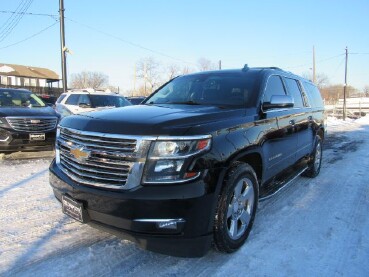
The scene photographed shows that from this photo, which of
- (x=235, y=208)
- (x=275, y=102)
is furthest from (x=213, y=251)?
(x=275, y=102)

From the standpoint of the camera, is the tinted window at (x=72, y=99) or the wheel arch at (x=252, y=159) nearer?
the wheel arch at (x=252, y=159)

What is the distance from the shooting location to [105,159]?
3.13 metres

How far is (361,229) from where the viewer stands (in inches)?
172

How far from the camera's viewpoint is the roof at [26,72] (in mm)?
63125

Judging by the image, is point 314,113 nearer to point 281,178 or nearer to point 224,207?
point 281,178

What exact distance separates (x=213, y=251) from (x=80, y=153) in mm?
1617

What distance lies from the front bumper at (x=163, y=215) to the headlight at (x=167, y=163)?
68mm

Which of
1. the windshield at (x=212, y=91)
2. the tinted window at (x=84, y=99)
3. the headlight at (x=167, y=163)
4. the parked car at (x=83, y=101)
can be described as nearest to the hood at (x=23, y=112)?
the parked car at (x=83, y=101)

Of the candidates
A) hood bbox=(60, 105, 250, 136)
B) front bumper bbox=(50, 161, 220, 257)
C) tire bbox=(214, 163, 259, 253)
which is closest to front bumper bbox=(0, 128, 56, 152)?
hood bbox=(60, 105, 250, 136)

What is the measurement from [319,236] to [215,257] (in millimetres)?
1328

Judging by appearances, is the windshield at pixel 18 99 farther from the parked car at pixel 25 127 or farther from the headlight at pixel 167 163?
the headlight at pixel 167 163

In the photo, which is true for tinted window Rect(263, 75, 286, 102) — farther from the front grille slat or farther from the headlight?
the front grille slat

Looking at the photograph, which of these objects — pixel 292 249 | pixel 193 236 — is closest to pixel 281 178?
pixel 292 249

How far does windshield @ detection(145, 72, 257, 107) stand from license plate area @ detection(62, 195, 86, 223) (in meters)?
1.86
